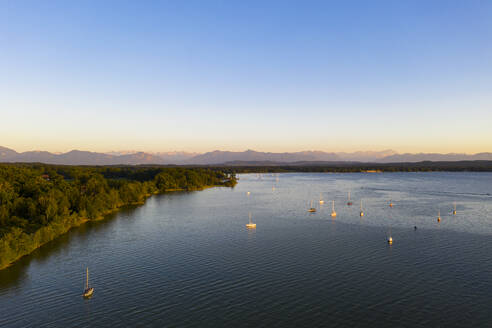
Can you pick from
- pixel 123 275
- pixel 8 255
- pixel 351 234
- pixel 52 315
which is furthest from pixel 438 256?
pixel 8 255

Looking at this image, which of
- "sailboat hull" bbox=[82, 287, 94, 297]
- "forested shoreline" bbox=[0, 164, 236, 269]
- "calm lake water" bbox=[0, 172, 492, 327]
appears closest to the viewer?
"calm lake water" bbox=[0, 172, 492, 327]

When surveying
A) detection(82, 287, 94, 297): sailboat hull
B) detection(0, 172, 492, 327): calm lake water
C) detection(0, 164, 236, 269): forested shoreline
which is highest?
detection(0, 164, 236, 269): forested shoreline

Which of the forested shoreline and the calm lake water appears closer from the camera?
the calm lake water

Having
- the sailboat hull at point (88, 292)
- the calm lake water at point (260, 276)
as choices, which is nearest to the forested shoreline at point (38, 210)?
the calm lake water at point (260, 276)

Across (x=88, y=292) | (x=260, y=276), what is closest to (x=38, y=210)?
(x=88, y=292)

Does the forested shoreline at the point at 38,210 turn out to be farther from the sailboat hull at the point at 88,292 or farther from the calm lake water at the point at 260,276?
the sailboat hull at the point at 88,292

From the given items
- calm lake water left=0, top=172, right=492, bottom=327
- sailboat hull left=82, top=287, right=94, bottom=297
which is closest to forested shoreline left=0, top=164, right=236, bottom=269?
calm lake water left=0, top=172, right=492, bottom=327

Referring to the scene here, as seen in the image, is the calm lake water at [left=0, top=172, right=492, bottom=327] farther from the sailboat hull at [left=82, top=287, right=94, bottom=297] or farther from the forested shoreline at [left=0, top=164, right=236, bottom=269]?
the forested shoreline at [left=0, top=164, right=236, bottom=269]

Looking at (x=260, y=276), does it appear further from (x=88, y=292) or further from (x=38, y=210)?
(x=38, y=210)
